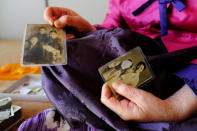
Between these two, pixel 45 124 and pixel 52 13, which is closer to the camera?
pixel 45 124

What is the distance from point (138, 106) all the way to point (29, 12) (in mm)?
1436

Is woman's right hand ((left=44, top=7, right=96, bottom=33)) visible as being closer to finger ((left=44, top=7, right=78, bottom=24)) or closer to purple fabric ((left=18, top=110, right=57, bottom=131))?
finger ((left=44, top=7, right=78, bottom=24))

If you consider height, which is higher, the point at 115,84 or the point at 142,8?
the point at 142,8

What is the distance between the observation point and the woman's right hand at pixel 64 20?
1.86 feet

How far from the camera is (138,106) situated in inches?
14.6

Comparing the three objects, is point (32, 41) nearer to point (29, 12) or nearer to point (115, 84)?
point (115, 84)

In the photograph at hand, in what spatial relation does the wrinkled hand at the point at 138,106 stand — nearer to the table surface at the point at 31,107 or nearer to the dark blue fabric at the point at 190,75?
the dark blue fabric at the point at 190,75

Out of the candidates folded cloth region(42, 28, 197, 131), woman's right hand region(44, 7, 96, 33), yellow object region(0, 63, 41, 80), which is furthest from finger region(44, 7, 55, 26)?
yellow object region(0, 63, 41, 80)

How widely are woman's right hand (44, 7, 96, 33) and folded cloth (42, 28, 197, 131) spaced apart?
0.09 m

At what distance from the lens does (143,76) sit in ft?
1.37

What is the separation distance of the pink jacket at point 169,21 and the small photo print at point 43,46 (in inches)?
9.7

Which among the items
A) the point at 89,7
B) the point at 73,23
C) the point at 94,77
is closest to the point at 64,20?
the point at 73,23

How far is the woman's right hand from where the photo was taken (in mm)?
566

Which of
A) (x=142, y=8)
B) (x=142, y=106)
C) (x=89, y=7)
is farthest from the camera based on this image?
(x=89, y=7)
